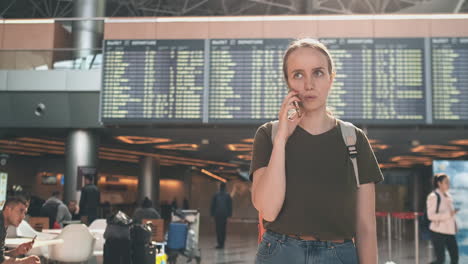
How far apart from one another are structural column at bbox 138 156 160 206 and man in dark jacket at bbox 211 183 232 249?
191 inches

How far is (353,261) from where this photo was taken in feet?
4.63

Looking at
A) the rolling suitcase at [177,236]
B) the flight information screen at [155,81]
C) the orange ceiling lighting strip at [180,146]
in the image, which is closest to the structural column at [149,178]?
the orange ceiling lighting strip at [180,146]

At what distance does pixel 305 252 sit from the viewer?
1367 mm

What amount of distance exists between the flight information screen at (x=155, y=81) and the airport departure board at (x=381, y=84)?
2.49 metres

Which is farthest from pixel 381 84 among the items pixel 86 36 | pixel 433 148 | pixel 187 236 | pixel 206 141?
pixel 86 36

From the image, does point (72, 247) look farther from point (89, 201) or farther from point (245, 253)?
point (245, 253)

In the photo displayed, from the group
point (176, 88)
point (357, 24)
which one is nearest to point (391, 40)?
point (357, 24)

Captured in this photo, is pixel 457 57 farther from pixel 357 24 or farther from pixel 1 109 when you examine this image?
pixel 1 109

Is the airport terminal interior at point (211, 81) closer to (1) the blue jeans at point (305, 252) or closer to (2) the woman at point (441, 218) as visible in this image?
(2) the woman at point (441, 218)

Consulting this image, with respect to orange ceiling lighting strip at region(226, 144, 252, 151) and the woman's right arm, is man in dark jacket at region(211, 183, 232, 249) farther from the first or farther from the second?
the woman's right arm

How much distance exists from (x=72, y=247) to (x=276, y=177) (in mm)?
5733

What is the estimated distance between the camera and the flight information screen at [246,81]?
9758 millimetres

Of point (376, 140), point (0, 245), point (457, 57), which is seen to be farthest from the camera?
point (376, 140)

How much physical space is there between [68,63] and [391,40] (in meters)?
6.18
